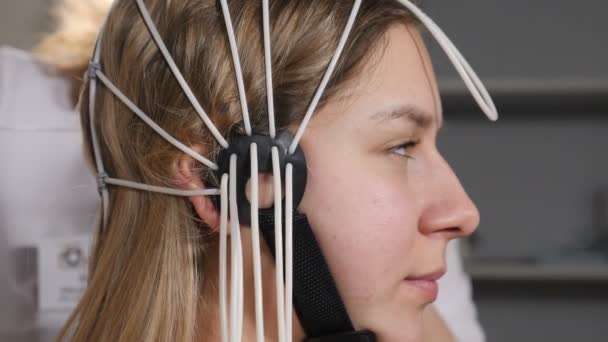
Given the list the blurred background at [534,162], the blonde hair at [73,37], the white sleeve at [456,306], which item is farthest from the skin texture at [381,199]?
the blurred background at [534,162]

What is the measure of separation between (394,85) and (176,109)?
0.27 m

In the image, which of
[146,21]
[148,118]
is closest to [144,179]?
[148,118]

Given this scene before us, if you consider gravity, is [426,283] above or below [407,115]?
below

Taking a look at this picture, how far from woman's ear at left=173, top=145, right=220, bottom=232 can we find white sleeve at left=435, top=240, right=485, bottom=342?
2.78 feet

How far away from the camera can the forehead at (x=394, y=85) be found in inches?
39.0

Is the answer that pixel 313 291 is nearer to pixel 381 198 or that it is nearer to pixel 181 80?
pixel 381 198

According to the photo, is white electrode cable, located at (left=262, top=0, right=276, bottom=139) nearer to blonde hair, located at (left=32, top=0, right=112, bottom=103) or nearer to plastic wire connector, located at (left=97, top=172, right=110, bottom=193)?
plastic wire connector, located at (left=97, top=172, right=110, bottom=193)

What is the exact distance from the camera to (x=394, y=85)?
1.01 meters

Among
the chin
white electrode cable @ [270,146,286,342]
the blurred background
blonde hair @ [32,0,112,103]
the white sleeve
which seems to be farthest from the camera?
the blurred background

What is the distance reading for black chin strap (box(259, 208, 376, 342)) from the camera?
97cm

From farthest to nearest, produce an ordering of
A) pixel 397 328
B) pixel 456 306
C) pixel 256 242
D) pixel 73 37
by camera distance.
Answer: pixel 456 306 < pixel 73 37 < pixel 397 328 < pixel 256 242

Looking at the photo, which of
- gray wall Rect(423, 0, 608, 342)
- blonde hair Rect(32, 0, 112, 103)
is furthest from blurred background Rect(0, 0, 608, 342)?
blonde hair Rect(32, 0, 112, 103)

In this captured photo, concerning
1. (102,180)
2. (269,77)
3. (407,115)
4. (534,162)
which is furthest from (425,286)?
(534,162)

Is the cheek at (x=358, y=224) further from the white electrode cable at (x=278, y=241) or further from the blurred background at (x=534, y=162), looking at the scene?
the blurred background at (x=534, y=162)
